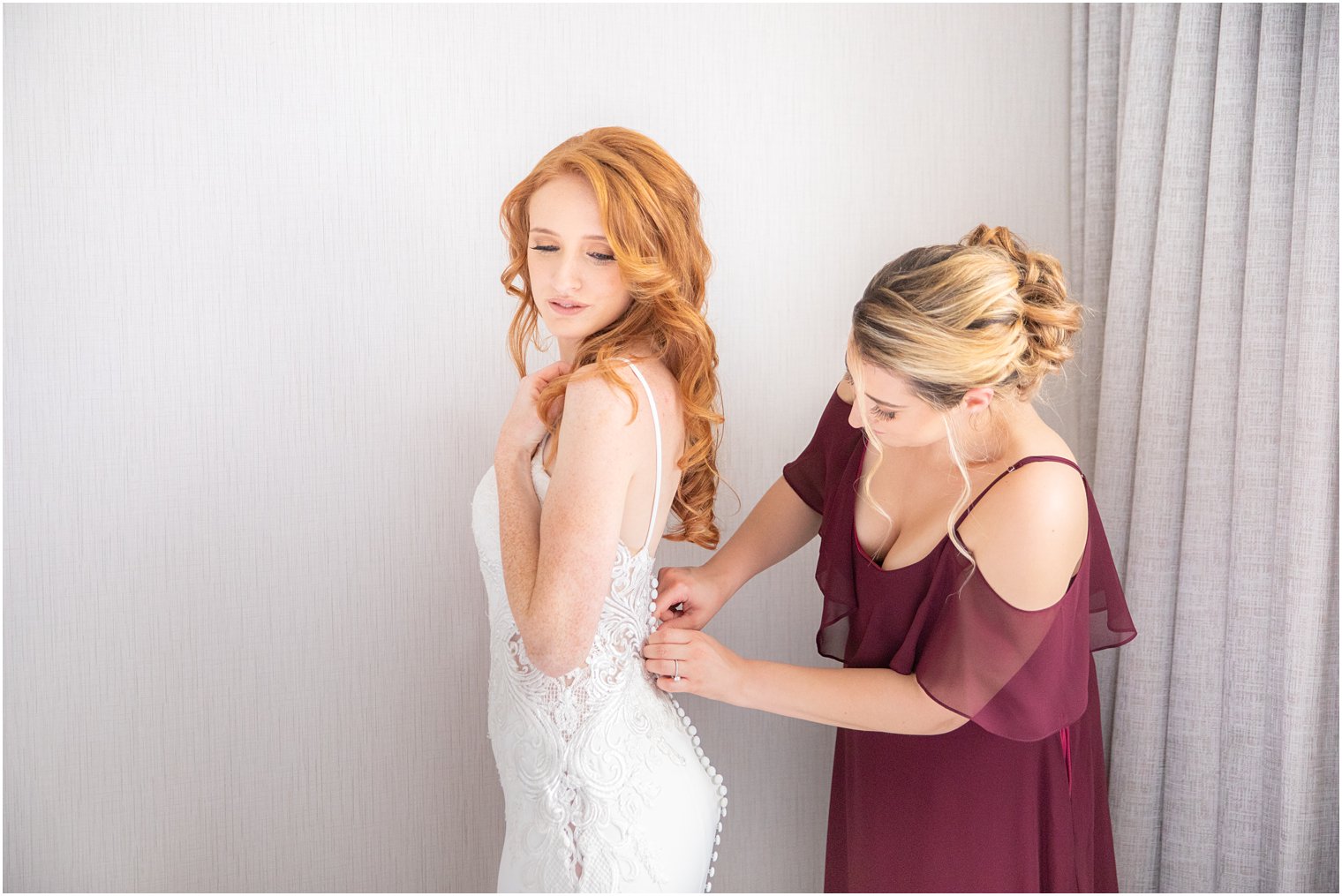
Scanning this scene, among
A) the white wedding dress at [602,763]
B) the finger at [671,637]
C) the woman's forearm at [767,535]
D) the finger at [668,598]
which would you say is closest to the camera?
the white wedding dress at [602,763]

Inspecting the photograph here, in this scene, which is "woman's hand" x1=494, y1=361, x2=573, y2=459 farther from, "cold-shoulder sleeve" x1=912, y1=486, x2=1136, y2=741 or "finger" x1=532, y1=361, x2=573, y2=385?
"cold-shoulder sleeve" x1=912, y1=486, x2=1136, y2=741

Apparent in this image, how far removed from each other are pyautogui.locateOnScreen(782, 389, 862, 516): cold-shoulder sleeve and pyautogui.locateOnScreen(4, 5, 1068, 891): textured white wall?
0.28 meters

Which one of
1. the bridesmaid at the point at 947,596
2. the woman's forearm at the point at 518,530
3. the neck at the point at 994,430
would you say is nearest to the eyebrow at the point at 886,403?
Answer: the bridesmaid at the point at 947,596

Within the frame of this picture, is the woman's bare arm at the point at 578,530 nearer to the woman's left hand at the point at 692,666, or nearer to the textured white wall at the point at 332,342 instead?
the woman's left hand at the point at 692,666

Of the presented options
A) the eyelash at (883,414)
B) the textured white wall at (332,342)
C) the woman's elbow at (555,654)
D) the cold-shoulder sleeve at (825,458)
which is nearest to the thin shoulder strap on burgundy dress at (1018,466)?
the eyelash at (883,414)

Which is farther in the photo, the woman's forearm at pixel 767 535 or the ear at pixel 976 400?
the woman's forearm at pixel 767 535

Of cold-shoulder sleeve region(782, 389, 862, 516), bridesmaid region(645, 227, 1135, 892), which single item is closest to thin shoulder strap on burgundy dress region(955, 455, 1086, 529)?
bridesmaid region(645, 227, 1135, 892)

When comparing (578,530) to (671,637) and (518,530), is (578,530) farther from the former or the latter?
(671,637)

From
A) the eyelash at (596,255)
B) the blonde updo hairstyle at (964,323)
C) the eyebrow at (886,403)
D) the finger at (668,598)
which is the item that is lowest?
the finger at (668,598)

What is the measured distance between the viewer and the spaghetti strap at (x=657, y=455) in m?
1.24

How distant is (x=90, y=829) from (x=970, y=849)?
62.0 inches

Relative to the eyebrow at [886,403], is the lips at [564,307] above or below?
above

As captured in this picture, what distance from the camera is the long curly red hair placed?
123cm

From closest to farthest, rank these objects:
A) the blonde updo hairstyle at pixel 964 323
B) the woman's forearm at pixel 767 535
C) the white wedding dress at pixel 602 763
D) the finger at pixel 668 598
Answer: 1. the blonde updo hairstyle at pixel 964 323
2. the white wedding dress at pixel 602 763
3. the finger at pixel 668 598
4. the woman's forearm at pixel 767 535
